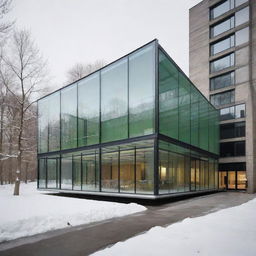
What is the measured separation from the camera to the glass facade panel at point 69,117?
22.3 meters

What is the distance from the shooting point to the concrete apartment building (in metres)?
30.3

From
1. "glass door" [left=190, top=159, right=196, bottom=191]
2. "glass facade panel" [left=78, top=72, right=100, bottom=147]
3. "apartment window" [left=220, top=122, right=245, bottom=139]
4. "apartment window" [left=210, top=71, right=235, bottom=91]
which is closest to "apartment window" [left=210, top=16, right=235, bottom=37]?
"apartment window" [left=210, top=71, right=235, bottom=91]

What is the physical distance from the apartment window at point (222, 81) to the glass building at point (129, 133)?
9.62 meters

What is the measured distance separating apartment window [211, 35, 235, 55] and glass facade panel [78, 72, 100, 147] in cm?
2157

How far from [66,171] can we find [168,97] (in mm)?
11585

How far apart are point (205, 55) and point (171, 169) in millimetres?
24052

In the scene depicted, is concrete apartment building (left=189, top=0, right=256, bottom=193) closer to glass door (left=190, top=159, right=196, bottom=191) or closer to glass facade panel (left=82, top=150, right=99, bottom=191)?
glass door (left=190, top=159, right=196, bottom=191)

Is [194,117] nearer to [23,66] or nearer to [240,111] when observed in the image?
[240,111]

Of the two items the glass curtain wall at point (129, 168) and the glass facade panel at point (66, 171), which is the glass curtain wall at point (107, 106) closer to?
the glass curtain wall at point (129, 168)

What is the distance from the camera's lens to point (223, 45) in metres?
34.3

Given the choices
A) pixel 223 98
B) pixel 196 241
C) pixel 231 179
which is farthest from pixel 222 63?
pixel 196 241

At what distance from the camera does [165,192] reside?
16422 millimetres

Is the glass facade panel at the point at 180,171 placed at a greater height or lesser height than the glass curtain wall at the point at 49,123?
lesser

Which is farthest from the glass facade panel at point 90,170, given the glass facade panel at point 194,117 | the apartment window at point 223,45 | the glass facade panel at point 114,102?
the apartment window at point 223,45
